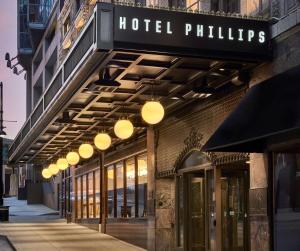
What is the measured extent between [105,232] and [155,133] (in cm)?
807

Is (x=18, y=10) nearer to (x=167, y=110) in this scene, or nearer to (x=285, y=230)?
(x=167, y=110)

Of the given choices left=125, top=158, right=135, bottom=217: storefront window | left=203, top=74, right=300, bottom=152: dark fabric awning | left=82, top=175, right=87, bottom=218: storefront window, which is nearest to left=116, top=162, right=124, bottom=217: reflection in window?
left=125, top=158, right=135, bottom=217: storefront window

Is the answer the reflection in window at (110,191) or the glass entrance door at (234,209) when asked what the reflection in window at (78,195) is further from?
the glass entrance door at (234,209)

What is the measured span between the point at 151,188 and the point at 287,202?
7.31 meters

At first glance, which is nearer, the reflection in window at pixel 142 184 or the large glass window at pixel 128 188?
the reflection in window at pixel 142 184

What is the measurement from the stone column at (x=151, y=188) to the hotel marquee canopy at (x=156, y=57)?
2.56 m

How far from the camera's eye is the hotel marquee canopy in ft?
33.3

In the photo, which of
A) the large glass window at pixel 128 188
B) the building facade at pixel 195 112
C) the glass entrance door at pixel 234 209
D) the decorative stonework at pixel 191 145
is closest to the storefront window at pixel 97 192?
the large glass window at pixel 128 188

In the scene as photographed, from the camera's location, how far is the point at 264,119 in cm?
975

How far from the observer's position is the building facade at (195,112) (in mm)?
10227

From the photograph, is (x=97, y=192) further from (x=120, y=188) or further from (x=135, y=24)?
(x=135, y=24)

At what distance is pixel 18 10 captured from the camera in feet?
183

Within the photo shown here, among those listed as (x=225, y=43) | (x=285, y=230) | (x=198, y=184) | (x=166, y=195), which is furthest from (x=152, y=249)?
(x=225, y=43)

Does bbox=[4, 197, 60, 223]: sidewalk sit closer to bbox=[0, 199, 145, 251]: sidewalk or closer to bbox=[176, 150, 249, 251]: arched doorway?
bbox=[0, 199, 145, 251]: sidewalk
